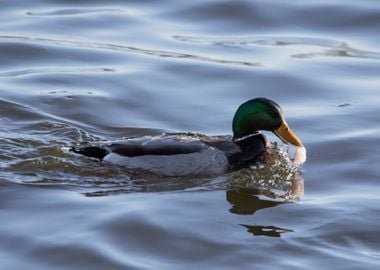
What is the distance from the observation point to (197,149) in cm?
1204

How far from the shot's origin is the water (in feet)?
32.8

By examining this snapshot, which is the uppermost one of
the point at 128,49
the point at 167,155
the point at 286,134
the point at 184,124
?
the point at 128,49

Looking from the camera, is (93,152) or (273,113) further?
(273,113)

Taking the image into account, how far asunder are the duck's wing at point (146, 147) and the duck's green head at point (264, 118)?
0.50 m

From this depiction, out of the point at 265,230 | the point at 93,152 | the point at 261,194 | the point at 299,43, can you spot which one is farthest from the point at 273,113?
the point at 299,43

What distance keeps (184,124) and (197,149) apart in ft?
4.55

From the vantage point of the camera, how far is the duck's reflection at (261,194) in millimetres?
11164

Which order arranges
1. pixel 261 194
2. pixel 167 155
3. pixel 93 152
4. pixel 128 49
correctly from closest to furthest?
pixel 261 194 < pixel 167 155 < pixel 93 152 < pixel 128 49

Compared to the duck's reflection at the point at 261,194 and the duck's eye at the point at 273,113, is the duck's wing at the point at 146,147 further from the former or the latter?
the duck's eye at the point at 273,113

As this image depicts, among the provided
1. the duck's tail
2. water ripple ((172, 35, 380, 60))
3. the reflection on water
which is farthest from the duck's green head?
water ripple ((172, 35, 380, 60))

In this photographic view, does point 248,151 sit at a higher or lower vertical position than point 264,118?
lower

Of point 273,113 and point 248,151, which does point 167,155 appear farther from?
point 273,113

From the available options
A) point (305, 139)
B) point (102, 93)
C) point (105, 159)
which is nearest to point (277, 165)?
point (305, 139)

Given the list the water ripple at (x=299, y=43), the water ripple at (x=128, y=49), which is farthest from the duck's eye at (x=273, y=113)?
the water ripple at (x=299, y=43)
